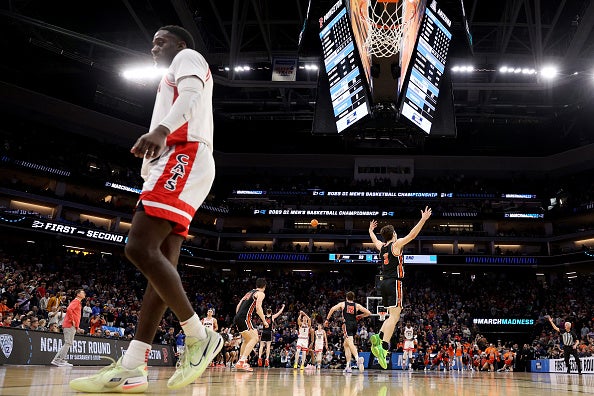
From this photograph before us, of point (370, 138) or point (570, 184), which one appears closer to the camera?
point (370, 138)

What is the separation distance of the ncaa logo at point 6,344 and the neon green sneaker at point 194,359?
868 centimetres

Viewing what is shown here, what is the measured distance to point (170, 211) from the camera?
285cm

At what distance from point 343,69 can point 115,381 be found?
952 cm

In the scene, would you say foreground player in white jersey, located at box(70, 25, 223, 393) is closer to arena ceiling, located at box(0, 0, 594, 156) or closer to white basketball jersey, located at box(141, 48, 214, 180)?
white basketball jersey, located at box(141, 48, 214, 180)

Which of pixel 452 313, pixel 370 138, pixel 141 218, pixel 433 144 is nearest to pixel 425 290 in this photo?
pixel 452 313

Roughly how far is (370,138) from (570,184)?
32608 mm

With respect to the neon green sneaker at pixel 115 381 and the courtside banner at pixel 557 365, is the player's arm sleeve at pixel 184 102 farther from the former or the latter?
the courtside banner at pixel 557 365

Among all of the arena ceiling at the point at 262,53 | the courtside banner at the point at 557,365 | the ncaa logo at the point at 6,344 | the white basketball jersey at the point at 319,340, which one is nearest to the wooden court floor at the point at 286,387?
the ncaa logo at the point at 6,344

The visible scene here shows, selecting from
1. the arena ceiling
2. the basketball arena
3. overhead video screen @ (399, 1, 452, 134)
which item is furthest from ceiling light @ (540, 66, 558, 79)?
overhead video screen @ (399, 1, 452, 134)

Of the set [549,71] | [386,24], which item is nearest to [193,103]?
[386,24]

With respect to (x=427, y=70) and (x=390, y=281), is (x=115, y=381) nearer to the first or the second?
(x=390, y=281)

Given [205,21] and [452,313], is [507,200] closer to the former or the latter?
[452,313]

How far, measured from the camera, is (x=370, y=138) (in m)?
12.2

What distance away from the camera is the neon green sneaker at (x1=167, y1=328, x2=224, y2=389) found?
2918 millimetres
